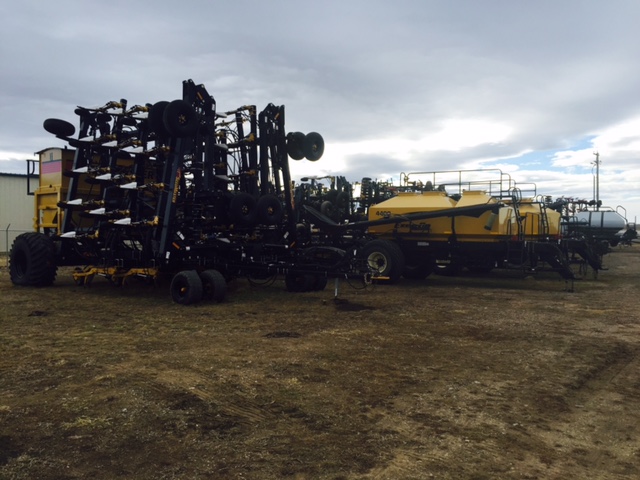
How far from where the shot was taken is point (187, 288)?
10.2 meters

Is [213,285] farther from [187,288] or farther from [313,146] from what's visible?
[313,146]

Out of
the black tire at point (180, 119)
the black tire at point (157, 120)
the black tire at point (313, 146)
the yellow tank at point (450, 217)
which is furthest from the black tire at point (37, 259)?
the yellow tank at point (450, 217)

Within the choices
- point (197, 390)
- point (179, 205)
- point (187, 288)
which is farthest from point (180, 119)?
point (197, 390)

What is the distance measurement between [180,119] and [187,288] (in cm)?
333

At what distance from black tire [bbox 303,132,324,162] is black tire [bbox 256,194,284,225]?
158cm

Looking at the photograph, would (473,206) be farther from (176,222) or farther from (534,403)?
(534,403)

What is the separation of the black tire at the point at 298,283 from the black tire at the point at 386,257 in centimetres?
256

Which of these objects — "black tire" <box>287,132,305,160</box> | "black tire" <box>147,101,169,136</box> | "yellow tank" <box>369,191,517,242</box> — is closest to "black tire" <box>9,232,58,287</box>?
"black tire" <box>147,101,169,136</box>

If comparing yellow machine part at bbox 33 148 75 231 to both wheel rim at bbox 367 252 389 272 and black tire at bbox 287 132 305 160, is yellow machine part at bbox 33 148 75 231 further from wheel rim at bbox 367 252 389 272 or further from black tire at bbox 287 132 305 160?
wheel rim at bbox 367 252 389 272

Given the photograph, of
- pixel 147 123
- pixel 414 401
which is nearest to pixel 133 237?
pixel 147 123

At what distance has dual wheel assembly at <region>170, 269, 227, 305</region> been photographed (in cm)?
1009

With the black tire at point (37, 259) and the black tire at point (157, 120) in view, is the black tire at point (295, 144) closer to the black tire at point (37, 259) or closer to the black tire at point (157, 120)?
the black tire at point (157, 120)

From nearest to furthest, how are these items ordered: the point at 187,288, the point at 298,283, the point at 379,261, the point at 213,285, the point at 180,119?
1. the point at 187,288
2. the point at 213,285
3. the point at 180,119
4. the point at 298,283
5. the point at 379,261

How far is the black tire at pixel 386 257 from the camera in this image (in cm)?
1438
